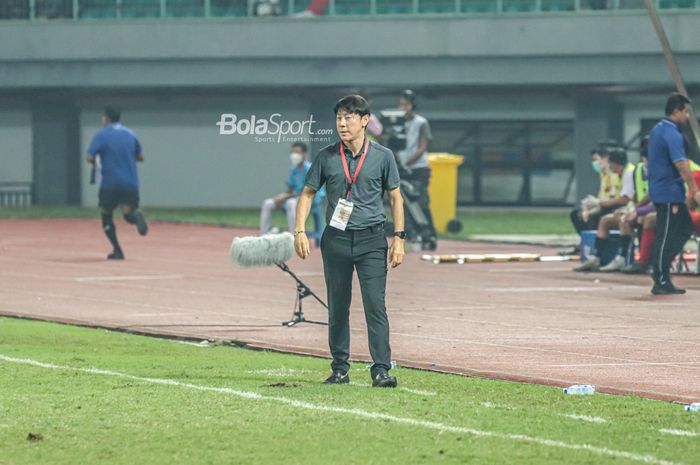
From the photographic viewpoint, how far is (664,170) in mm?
16844

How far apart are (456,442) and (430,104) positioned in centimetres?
3487

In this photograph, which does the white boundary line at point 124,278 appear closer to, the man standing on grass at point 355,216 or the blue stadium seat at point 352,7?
the man standing on grass at point 355,216

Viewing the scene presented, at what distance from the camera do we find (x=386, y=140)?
2467 cm

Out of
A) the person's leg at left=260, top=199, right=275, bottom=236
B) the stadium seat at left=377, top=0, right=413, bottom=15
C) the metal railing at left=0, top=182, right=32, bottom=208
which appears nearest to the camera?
the person's leg at left=260, top=199, right=275, bottom=236

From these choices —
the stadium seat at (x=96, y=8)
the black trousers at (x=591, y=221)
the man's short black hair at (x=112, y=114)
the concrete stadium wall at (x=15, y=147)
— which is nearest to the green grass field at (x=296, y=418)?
the black trousers at (x=591, y=221)

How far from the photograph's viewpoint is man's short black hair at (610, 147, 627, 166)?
20750mm

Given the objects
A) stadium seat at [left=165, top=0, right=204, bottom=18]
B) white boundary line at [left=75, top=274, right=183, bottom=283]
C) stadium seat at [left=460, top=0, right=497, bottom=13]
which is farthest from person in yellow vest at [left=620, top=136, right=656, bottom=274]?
stadium seat at [left=165, top=0, right=204, bottom=18]

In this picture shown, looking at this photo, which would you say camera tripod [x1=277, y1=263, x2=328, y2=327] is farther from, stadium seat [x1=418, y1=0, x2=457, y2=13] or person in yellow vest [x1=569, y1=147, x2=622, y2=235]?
stadium seat [x1=418, y1=0, x2=457, y2=13]

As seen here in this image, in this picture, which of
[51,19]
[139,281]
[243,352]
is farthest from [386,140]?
[51,19]

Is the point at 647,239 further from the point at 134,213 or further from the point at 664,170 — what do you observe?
the point at 134,213

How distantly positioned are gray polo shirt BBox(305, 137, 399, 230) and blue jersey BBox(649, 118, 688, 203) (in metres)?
7.24

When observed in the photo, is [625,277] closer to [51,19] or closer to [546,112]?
[546,112]

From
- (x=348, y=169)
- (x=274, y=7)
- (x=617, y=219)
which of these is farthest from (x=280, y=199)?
(x=274, y=7)

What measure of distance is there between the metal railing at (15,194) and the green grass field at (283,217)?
92.1 inches
